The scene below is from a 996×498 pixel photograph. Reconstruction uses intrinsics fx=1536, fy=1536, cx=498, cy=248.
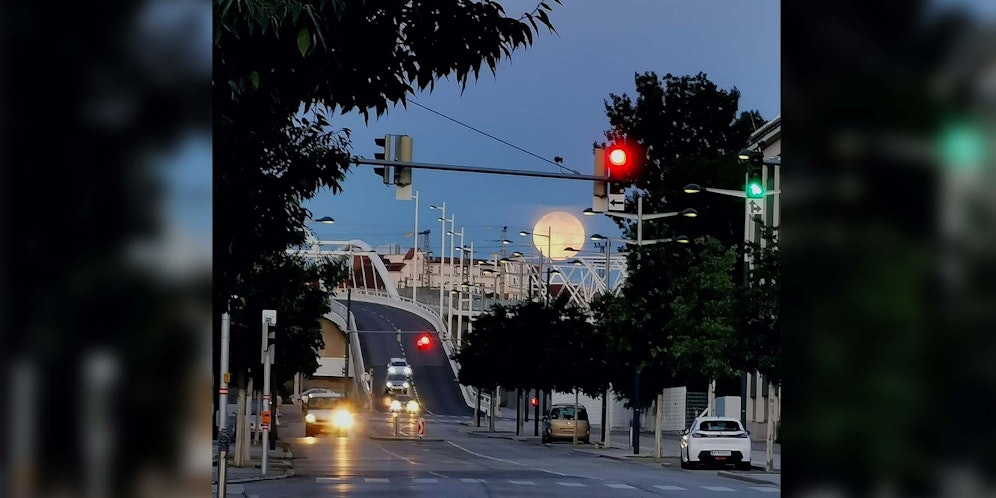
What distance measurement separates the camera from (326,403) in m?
68.8

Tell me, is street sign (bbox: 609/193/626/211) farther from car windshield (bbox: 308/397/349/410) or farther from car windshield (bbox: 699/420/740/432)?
car windshield (bbox: 308/397/349/410)

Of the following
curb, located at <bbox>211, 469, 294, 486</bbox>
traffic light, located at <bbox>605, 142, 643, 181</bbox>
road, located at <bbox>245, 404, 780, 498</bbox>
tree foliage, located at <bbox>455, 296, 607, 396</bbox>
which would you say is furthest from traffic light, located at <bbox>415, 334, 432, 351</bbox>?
traffic light, located at <bbox>605, 142, 643, 181</bbox>

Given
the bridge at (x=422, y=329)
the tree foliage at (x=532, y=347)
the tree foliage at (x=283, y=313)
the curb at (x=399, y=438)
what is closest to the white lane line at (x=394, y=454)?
the tree foliage at (x=283, y=313)

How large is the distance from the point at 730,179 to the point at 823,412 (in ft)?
230

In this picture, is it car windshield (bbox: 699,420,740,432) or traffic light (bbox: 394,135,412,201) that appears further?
car windshield (bbox: 699,420,740,432)

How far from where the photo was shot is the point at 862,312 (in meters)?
2.18

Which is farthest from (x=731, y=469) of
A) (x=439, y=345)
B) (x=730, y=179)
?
(x=439, y=345)

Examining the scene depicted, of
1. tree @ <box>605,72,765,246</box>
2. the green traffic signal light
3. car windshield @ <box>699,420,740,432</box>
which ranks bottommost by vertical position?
car windshield @ <box>699,420,740,432</box>

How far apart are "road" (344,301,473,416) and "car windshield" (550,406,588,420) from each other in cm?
5016

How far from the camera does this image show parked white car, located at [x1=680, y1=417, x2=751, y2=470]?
4009cm

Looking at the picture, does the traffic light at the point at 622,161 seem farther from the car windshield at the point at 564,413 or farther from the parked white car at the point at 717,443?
the car windshield at the point at 564,413

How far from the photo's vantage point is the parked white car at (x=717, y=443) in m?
40.1

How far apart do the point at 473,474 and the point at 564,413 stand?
1167 inches

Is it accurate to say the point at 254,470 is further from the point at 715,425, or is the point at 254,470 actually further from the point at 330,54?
the point at 330,54
